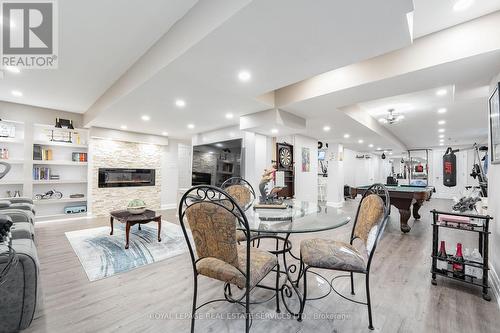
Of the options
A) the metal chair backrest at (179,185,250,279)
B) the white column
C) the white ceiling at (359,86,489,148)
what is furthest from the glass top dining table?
the white column

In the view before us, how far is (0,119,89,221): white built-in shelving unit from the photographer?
4699 millimetres

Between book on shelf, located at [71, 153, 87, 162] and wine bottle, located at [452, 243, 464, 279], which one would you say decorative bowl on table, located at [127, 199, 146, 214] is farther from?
wine bottle, located at [452, 243, 464, 279]

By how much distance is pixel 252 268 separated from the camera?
1501 mm

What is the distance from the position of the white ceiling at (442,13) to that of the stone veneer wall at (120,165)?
6.92 m

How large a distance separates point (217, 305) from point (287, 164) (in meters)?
4.60

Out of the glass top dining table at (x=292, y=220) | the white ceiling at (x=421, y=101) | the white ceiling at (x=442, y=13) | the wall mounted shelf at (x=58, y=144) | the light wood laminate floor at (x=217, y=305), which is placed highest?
the white ceiling at (x=442, y=13)

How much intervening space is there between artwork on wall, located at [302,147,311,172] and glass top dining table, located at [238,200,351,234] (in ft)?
13.9

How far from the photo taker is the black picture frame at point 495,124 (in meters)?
2.15

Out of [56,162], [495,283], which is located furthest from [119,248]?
[495,283]

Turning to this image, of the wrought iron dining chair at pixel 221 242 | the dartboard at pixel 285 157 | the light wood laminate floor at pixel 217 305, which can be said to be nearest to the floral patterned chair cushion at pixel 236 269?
the wrought iron dining chair at pixel 221 242

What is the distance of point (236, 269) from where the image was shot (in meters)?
1.46

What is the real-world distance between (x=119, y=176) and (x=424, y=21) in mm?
7136

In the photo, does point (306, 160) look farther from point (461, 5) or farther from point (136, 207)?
point (461, 5)

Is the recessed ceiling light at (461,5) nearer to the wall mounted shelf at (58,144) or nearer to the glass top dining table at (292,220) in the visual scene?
the glass top dining table at (292,220)
